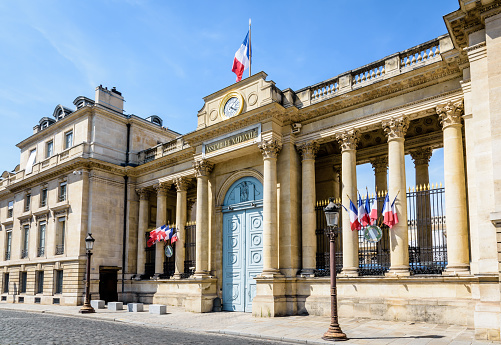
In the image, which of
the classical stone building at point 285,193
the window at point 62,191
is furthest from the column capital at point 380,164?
the window at point 62,191

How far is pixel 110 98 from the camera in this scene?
30188mm

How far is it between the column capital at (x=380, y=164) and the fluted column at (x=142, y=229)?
47.7ft

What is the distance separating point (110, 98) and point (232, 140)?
42.4ft

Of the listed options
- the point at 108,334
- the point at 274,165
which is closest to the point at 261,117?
the point at 274,165

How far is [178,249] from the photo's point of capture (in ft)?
80.5

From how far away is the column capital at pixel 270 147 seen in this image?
1948 cm

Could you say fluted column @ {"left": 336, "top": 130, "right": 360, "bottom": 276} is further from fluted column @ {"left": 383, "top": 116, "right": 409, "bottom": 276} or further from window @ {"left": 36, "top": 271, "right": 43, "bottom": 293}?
window @ {"left": 36, "top": 271, "right": 43, "bottom": 293}

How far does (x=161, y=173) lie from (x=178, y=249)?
5.17m

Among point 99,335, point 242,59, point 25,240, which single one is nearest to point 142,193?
point 25,240

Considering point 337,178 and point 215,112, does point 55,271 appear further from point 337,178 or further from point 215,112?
point 337,178

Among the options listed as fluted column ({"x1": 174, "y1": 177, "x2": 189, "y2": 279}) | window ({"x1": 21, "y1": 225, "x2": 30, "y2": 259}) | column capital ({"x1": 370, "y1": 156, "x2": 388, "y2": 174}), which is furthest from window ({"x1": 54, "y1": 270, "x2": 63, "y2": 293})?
column capital ({"x1": 370, "y1": 156, "x2": 388, "y2": 174})

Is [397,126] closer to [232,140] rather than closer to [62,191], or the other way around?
[232,140]

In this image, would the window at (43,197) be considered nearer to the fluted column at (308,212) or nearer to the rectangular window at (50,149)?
the rectangular window at (50,149)

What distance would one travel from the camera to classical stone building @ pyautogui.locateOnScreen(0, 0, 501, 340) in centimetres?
1398
